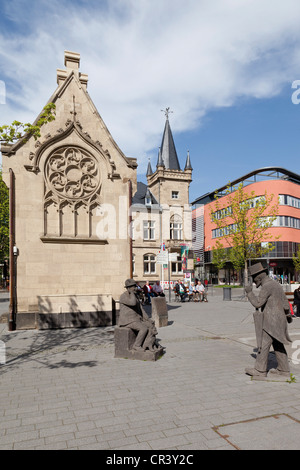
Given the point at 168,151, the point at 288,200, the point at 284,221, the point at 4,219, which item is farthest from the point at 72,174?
the point at 288,200

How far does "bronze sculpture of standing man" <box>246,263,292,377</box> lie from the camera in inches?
246

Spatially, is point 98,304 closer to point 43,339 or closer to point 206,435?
point 43,339

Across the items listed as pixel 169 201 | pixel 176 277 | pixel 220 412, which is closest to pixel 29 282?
pixel 220 412

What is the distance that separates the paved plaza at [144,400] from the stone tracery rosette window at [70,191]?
17.1 ft

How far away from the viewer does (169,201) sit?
45594 millimetres

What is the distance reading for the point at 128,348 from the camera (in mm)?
8125

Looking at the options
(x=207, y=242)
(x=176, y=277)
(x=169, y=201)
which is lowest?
(x=176, y=277)

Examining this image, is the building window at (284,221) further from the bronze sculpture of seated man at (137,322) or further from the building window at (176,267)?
the bronze sculpture of seated man at (137,322)

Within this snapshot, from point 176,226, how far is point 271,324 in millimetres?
39225

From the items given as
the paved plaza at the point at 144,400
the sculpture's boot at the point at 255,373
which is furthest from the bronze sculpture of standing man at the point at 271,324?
the paved plaza at the point at 144,400

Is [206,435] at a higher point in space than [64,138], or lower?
lower
